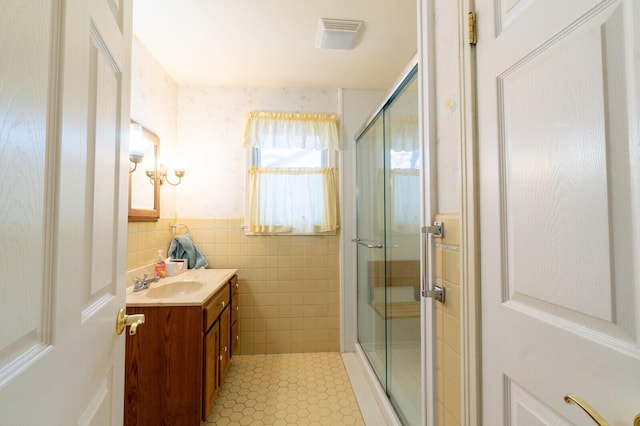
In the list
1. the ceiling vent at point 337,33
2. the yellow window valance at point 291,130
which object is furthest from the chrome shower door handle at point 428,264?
the yellow window valance at point 291,130

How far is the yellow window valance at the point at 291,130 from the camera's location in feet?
8.65

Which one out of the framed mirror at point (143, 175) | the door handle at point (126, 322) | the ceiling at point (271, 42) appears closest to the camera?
the door handle at point (126, 322)

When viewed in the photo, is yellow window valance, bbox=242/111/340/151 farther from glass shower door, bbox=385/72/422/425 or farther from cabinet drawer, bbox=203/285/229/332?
cabinet drawer, bbox=203/285/229/332

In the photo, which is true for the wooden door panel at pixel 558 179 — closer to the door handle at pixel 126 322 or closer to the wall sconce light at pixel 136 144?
the door handle at pixel 126 322

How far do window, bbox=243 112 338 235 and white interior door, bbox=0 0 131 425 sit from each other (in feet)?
6.12

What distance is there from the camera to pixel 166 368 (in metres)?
1.49

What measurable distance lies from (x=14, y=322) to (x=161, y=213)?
2124 millimetres

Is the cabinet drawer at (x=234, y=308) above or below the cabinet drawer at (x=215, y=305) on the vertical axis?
below

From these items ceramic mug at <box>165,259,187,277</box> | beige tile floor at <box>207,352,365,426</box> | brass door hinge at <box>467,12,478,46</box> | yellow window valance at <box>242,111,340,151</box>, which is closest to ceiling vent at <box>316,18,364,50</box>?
yellow window valance at <box>242,111,340,151</box>

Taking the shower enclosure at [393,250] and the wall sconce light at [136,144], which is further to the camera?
the wall sconce light at [136,144]

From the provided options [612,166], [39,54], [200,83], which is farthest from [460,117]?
[200,83]

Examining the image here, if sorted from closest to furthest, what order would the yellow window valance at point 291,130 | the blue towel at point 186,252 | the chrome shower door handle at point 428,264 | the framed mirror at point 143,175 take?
the chrome shower door handle at point 428,264 < the framed mirror at point 143,175 < the blue towel at point 186,252 < the yellow window valance at point 291,130

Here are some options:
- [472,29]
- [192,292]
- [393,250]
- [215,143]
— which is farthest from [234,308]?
[472,29]

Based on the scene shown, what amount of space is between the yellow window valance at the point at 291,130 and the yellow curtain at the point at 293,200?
0.79 feet
